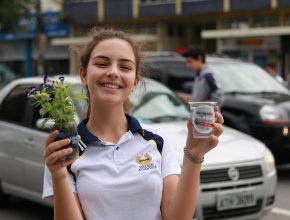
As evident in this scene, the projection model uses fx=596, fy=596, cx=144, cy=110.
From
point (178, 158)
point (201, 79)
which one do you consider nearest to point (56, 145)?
point (178, 158)

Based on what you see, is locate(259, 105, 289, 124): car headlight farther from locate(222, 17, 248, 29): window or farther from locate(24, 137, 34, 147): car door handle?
locate(222, 17, 248, 29): window

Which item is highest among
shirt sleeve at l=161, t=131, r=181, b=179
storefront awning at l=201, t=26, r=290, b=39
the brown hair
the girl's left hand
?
the brown hair

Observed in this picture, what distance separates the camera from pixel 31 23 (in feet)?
117

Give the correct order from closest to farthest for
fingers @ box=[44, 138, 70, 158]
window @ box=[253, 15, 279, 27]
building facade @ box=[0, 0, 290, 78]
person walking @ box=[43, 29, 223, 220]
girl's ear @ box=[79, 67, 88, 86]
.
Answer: fingers @ box=[44, 138, 70, 158] → person walking @ box=[43, 29, 223, 220] → girl's ear @ box=[79, 67, 88, 86] → building facade @ box=[0, 0, 290, 78] → window @ box=[253, 15, 279, 27]

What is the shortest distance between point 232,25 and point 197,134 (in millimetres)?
27418

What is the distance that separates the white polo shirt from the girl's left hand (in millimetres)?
199

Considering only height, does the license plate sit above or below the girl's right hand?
below

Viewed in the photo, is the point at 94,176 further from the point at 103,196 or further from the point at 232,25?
the point at 232,25

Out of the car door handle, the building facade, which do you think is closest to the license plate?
the car door handle

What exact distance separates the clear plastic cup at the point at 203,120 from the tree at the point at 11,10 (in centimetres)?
2042

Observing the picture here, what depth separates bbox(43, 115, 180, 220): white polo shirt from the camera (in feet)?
7.16

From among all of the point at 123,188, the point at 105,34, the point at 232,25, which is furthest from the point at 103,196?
the point at 232,25

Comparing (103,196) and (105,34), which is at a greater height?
(105,34)

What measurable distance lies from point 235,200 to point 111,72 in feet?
10.6
